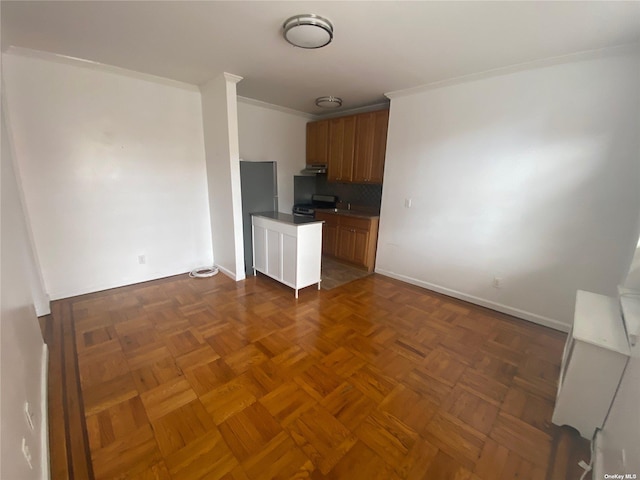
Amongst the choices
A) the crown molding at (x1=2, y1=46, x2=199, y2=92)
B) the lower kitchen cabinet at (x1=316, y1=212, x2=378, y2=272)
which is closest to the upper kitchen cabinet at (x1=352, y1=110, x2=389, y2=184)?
the lower kitchen cabinet at (x1=316, y1=212, x2=378, y2=272)

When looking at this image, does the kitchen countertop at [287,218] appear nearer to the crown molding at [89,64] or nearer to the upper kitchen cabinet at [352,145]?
the upper kitchen cabinet at [352,145]

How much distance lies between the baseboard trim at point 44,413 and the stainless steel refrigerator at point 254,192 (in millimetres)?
2109

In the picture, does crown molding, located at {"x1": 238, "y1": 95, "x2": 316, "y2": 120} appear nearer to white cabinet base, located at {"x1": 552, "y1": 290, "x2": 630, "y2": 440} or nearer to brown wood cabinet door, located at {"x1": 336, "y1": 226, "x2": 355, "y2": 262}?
brown wood cabinet door, located at {"x1": 336, "y1": 226, "x2": 355, "y2": 262}

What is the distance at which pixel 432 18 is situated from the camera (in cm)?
178

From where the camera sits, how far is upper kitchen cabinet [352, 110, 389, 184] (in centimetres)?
369

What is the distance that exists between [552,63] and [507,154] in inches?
30.9

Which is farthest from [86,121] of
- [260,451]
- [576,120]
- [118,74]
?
[576,120]

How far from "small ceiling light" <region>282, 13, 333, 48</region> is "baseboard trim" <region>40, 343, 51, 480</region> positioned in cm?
284

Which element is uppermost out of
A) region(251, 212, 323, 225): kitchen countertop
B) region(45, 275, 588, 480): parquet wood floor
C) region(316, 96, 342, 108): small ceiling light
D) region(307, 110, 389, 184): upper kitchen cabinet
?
region(316, 96, 342, 108): small ceiling light

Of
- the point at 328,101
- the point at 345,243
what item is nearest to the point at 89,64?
the point at 328,101

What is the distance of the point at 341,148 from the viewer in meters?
4.24

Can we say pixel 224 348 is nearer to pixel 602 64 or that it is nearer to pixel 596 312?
pixel 596 312

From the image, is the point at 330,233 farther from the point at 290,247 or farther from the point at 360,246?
the point at 290,247

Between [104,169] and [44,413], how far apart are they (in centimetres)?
243
